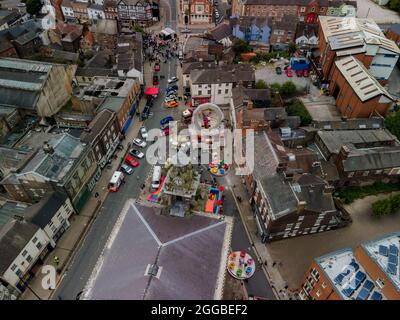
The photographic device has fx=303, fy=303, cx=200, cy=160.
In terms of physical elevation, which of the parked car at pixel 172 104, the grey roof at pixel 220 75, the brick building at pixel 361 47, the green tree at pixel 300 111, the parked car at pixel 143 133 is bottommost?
the parked car at pixel 143 133

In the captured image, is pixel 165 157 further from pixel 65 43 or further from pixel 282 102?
pixel 65 43

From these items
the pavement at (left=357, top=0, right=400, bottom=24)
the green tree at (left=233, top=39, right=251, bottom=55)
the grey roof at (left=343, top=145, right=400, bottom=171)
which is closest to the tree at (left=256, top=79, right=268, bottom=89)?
the green tree at (left=233, top=39, right=251, bottom=55)

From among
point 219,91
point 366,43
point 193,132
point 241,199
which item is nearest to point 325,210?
point 241,199

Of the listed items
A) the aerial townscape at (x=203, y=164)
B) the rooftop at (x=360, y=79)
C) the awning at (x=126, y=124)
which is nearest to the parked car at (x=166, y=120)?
the aerial townscape at (x=203, y=164)

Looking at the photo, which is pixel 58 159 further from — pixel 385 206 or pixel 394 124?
pixel 394 124

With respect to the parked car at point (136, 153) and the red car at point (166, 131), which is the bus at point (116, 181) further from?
the red car at point (166, 131)
